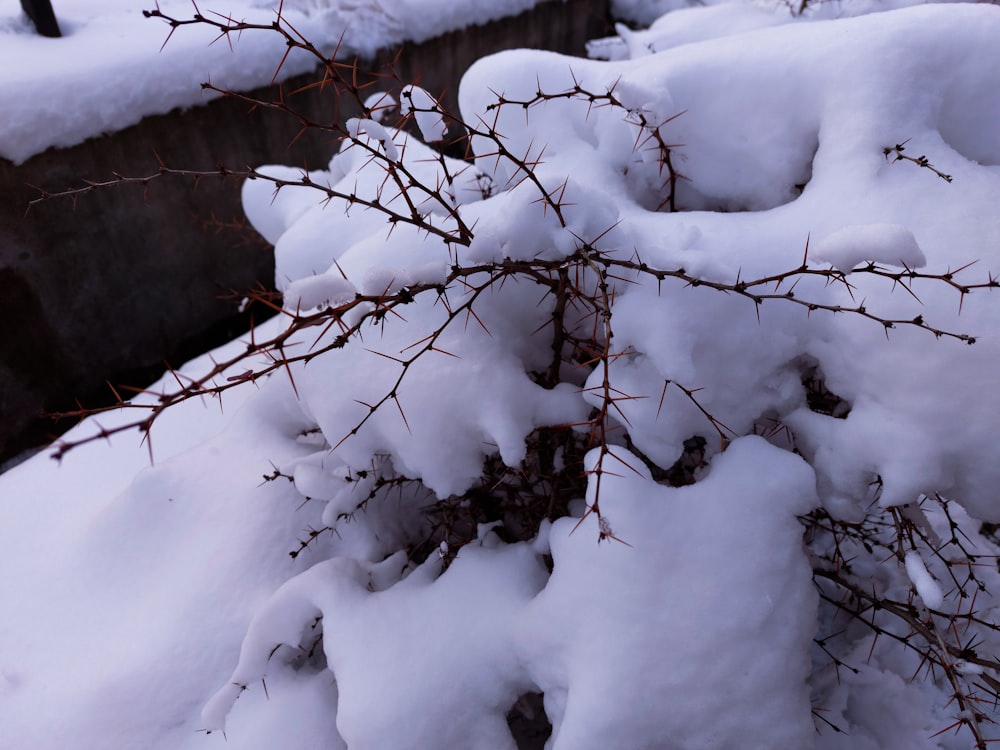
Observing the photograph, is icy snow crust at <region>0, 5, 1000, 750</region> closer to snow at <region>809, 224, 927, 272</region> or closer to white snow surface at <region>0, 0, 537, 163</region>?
snow at <region>809, 224, 927, 272</region>

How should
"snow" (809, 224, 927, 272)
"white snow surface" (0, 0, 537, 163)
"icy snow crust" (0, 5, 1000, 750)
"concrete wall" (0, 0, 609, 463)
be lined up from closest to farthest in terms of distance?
"snow" (809, 224, 927, 272) → "icy snow crust" (0, 5, 1000, 750) → "white snow surface" (0, 0, 537, 163) → "concrete wall" (0, 0, 609, 463)

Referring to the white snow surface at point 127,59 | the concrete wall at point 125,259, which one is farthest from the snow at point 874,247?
the concrete wall at point 125,259

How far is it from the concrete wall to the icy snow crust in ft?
4.25

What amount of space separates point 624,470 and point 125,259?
2763 millimetres

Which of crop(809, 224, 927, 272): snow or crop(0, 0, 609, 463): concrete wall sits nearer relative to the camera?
crop(809, 224, 927, 272): snow

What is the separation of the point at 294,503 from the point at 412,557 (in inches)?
14.9

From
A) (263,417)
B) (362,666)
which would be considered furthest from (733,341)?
(263,417)

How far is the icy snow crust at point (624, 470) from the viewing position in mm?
1234

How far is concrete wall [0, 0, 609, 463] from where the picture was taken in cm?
275

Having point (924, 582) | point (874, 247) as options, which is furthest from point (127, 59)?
point (924, 582)

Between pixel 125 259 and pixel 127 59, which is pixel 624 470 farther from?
pixel 127 59

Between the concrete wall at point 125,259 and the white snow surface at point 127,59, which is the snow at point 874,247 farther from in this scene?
the concrete wall at point 125,259

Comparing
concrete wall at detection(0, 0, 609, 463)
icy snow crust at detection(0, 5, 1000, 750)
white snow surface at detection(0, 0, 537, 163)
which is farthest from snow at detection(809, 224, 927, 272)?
concrete wall at detection(0, 0, 609, 463)

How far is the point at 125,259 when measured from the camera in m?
3.05
